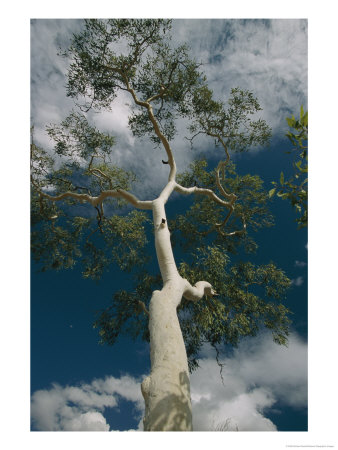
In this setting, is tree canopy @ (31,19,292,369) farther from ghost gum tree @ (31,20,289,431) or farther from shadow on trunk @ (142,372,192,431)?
shadow on trunk @ (142,372,192,431)

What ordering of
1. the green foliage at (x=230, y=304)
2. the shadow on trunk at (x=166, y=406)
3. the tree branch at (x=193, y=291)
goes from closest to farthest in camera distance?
the shadow on trunk at (x=166, y=406), the tree branch at (x=193, y=291), the green foliage at (x=230, y=304)

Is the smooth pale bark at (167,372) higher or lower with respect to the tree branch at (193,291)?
lower

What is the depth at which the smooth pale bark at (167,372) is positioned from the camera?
2334mm

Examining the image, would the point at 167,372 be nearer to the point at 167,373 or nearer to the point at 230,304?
the point at 167,373

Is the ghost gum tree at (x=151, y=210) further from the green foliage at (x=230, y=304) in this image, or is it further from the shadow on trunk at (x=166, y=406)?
the shadow on trunk at (x=166, y=406)

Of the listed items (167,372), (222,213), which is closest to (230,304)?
(222,213)

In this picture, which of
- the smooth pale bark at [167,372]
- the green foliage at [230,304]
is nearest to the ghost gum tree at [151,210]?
the green foliage at [230,304]

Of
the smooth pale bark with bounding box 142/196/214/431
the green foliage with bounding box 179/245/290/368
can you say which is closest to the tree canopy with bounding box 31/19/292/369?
the green foliage with bounding box 179/245/290/368

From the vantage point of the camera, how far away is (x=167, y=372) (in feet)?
8.56

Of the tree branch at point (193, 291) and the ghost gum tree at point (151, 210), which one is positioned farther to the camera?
the ghost gum tree at point (151, 210)

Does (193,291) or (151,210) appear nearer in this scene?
(193,291)

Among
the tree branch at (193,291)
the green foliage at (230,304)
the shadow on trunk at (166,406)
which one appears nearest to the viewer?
the shadow on trunk at (166,406)

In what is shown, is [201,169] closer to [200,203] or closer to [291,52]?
[200,203]

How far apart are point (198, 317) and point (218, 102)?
6.12 metres
